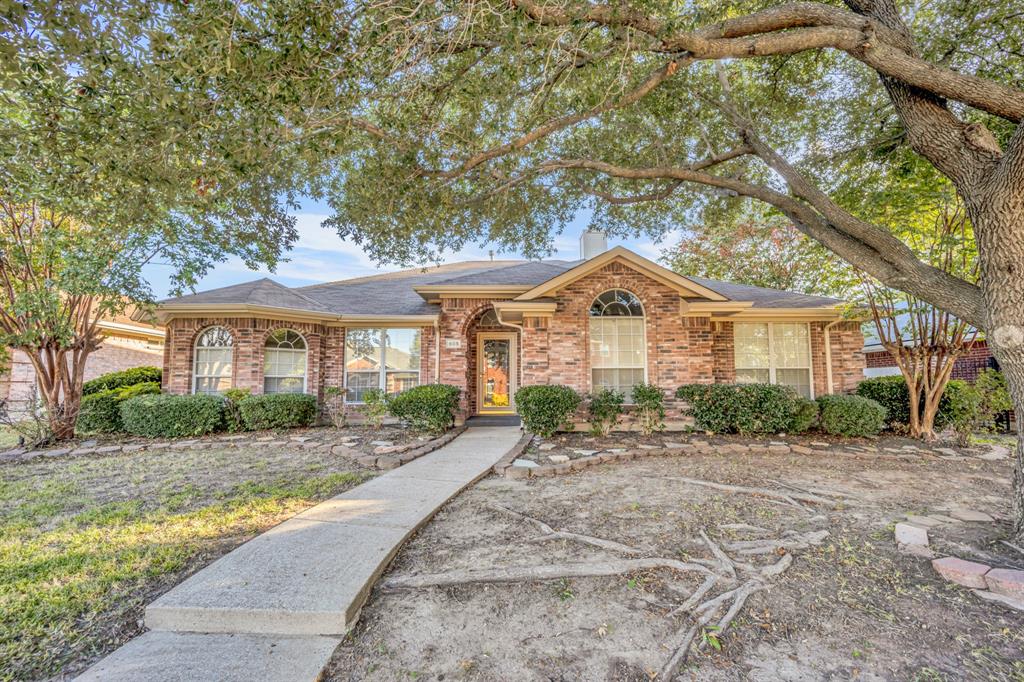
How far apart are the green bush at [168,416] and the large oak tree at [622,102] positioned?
17.5ft

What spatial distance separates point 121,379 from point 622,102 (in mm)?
15103

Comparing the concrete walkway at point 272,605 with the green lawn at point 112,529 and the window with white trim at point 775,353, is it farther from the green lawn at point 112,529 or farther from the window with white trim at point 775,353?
the window with white trim at point 775,353

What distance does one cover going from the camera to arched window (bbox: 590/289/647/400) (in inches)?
387

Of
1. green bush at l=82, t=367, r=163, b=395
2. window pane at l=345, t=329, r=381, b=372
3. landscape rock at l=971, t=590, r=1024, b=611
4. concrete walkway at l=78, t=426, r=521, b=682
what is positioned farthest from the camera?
window pane at l=345, t=329, r=381, b=372

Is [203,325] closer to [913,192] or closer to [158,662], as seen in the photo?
[158,662]

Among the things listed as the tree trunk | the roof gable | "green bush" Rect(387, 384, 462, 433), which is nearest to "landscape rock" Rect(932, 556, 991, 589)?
the tree trunk

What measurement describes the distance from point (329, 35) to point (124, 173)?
2.87 m

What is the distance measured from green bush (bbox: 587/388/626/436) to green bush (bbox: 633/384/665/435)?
0.37 metres

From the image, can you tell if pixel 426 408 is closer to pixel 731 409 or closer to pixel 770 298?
pixel 731 409

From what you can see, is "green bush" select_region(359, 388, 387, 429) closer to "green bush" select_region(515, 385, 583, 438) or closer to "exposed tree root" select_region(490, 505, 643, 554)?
"green bush" select_region(515, 385, 583, 438)

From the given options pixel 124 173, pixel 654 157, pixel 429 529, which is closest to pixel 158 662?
pixel 429 529

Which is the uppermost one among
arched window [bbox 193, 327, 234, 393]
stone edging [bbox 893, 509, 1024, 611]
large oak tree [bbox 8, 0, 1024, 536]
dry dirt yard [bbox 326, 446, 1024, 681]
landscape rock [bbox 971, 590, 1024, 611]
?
large oak tree [bbox 8, 0, 1024, 536]

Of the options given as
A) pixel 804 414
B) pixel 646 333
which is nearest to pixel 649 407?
pixel 646 333

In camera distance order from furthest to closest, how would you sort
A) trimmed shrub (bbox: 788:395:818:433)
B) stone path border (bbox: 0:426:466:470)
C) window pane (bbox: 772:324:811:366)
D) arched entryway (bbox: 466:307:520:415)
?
arched entryway (bbox: 466:307:520:415) → window pane (bbox: 772:324:811:366) → trimmed shrub (bbox: 788:395:818:433) → stone path border (bbox: 0:426:466:470)
